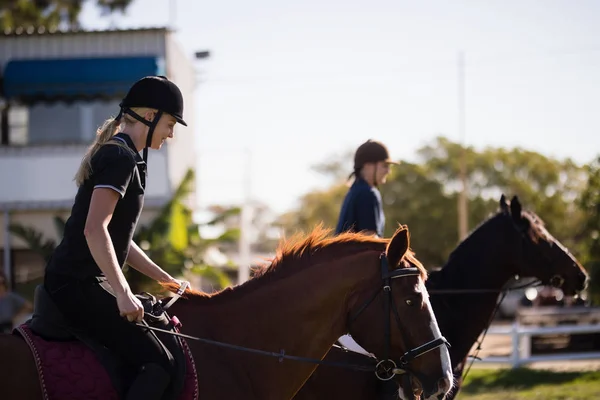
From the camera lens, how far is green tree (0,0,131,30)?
31.8 metres

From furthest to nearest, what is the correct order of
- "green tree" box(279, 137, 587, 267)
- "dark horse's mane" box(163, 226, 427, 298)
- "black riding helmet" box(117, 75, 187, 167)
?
1. "green tree" box(279, 137, 587, 267)
2. "dark horse's mane" box(163, 226, 427, 298)
3. "black riding helmet" box(117, 75, 187, 167)

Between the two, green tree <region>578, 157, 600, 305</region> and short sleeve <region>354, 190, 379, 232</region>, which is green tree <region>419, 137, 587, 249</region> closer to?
green tree <region>578, 157, 600, 305</region>

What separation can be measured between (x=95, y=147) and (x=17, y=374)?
119 centimetres

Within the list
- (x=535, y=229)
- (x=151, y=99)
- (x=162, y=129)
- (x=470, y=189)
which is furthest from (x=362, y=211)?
(x=470, y=189)

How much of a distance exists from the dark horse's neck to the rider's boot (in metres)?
3.43

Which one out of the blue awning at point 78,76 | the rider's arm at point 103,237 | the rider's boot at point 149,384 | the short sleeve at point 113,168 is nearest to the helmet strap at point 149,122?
the short sleeve at point 113,168

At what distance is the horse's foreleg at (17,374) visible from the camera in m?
4.04

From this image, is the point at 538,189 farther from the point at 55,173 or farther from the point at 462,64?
the point at 55,173

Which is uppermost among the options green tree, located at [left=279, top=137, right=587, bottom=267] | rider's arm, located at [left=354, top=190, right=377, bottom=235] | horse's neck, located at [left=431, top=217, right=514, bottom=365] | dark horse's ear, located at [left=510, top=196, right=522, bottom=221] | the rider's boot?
rider's arm, located at [left=354, top=190, right=377, bottom=235]

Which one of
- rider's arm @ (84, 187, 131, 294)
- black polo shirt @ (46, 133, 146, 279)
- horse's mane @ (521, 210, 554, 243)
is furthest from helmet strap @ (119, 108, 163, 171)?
horse's mane @ (521, 210, 554, 243)

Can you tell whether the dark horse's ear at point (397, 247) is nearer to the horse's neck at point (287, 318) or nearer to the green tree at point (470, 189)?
the horse's neck at point (287, 318)

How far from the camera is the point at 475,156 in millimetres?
44250

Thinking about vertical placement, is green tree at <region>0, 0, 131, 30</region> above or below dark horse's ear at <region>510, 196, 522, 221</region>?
above

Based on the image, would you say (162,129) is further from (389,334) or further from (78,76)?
(78,76)
